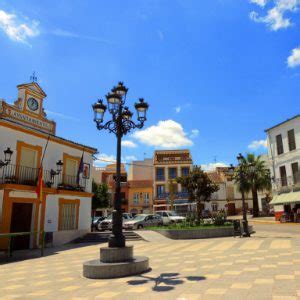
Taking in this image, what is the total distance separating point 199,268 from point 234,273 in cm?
125

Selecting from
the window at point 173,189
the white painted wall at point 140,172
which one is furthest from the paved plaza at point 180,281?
the white painted wall at point 140,172

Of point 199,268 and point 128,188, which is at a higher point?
point 128,188

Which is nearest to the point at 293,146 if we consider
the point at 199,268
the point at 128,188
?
the point at 199,268

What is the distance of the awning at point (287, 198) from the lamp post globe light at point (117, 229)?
22655 millimetres

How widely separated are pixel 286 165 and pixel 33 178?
24.0 m

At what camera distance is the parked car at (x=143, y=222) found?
86.5 ft

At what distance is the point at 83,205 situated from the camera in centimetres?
2139

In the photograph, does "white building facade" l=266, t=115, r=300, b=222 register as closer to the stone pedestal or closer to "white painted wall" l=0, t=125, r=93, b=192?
"white painted wall" l=0, t=125, r=93, b=192

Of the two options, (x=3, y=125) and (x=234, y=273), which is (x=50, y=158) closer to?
(x=3, y=125)

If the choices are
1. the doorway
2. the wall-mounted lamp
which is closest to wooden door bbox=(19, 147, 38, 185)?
the wall-mounted lamp

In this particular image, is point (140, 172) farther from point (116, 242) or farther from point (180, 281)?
point (180, 281)

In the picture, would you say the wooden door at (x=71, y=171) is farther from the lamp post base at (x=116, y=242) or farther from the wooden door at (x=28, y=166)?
the lamp post base at (x=116, y=242)

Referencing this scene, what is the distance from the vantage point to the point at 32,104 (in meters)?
18.8

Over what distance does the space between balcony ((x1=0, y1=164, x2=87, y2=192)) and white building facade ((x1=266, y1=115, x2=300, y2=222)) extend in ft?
62.9
